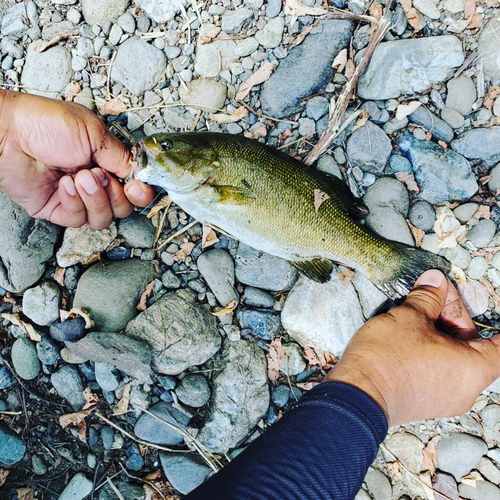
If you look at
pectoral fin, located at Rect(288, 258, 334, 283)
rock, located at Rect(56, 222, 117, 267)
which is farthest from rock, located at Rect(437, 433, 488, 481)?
rock, located at Rect(56, 222, 117, 267)

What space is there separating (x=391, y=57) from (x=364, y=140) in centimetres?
74

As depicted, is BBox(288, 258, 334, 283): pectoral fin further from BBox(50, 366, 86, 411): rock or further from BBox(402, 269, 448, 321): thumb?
BBox(50, 366, 86, 411): rock

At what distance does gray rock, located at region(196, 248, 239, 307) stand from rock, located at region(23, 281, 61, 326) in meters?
1.29

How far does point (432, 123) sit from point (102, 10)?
3184mm

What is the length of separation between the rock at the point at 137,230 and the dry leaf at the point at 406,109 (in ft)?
7.89

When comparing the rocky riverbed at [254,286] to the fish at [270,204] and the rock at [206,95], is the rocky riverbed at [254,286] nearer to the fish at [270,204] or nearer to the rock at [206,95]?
the rock at [206,95]

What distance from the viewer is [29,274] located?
407cm

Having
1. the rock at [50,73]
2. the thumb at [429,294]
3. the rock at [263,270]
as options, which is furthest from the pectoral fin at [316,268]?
the rock at [50,73]

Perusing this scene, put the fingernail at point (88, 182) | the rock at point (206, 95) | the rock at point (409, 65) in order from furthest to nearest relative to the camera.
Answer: the rock at point (206, 95)
the rock at point (409, 65)
the fingernail at point (88, 182)

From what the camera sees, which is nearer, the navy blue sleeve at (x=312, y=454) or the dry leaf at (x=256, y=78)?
the navy blue sleeve at (x=312, y=454)

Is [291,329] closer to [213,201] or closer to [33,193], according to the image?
[213,201]

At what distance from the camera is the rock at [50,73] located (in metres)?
4.41

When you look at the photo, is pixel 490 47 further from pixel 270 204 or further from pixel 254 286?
pixel 254 286

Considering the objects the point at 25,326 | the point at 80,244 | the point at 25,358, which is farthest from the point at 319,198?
the point at 25,358
